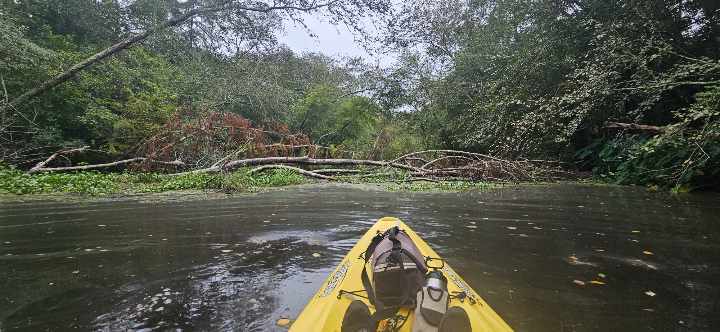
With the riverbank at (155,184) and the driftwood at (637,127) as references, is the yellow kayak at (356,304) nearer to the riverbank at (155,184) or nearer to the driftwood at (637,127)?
the driftwood at (637,127)

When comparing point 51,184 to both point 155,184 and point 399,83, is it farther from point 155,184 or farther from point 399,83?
point 399,83

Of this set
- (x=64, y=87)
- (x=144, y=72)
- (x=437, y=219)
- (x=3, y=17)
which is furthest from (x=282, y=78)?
(x=437, y=219)

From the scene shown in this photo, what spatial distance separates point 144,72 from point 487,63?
13.3 m

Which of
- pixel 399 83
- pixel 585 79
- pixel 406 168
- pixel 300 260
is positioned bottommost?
pixel 300 260

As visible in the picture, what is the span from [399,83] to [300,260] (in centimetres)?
1807

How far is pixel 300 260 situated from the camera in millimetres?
4898

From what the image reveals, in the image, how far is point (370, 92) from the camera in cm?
2325

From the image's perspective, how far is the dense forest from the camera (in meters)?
10.2

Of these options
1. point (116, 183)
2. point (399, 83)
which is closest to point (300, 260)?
point (116, 183)

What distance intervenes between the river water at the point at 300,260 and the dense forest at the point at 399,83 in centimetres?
252

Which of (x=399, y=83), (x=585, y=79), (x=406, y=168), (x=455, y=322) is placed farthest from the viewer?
(x=399, y=83)

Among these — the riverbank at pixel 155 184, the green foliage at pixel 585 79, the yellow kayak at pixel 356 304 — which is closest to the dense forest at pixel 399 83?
the green foliage at pixel 585 79

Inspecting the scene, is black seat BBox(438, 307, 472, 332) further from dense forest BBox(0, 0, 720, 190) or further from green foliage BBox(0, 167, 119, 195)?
green foliage BBox(0, 167, 119, 195)

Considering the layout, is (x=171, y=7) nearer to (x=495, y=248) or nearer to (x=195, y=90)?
(x=195, y=90)
